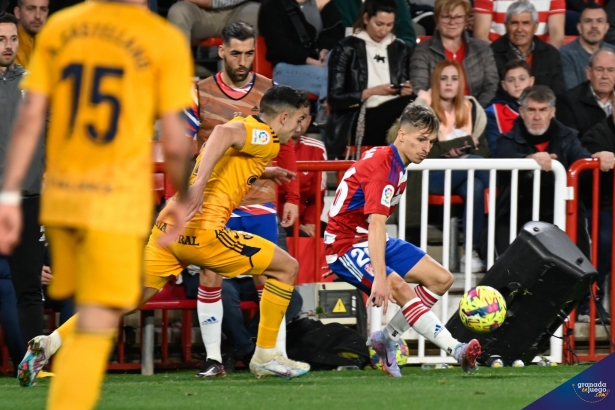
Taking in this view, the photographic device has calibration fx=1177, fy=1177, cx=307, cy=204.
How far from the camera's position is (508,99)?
10484mm

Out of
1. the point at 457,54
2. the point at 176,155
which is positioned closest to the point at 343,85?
the point at 457,54

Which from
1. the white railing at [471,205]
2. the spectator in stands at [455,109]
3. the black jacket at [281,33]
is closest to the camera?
the white railing at [471,205]

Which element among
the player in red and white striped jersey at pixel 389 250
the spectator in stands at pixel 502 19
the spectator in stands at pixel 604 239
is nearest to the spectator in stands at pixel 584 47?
the spectator in stands at pixel 502 19

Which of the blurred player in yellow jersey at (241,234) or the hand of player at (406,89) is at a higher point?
the hand of player at (406,89)

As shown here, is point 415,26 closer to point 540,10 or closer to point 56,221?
point 540,10

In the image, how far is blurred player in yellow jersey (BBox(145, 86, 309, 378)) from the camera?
7.48 m

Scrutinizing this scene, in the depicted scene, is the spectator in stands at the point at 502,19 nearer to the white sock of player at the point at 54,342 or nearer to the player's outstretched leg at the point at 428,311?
the player's outstretched leg at the point at 428,311

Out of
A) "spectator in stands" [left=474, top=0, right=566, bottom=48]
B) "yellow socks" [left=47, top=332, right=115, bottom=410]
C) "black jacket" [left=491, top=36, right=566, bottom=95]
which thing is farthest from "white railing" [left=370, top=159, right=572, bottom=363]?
"yellow socks" [left=47, top=332, right=115, bottom=410]

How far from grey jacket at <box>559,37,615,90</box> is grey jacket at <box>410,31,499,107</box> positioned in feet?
2.90

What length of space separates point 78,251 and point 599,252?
584 cm

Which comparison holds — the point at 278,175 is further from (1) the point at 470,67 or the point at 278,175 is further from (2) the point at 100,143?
(2) the point at 100,143

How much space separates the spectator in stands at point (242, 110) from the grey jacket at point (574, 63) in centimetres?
366

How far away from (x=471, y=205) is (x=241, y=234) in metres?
2.15

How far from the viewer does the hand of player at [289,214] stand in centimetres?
858
